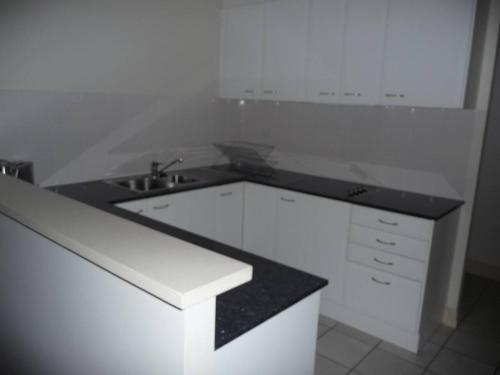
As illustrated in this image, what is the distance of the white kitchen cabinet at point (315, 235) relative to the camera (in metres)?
2.93

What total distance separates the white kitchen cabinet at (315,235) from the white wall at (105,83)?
1122 millimetres

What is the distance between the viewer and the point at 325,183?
3.37 metres

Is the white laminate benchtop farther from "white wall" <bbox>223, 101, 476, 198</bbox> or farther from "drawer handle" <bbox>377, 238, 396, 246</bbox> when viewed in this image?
"white wall" <bbox>223, 101, 476, 198</bbox>

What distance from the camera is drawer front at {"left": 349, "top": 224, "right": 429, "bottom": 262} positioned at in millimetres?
2578

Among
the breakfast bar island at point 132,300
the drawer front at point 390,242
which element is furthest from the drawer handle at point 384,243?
the breakfast bar island at point 132,300

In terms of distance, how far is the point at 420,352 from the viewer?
268 cm

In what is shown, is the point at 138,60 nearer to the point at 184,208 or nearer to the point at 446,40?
the point at 184,208

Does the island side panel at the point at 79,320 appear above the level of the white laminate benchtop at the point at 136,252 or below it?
below

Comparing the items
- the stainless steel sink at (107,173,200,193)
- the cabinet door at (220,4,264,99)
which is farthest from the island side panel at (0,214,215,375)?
the cabinet door at (220,4,264,99)

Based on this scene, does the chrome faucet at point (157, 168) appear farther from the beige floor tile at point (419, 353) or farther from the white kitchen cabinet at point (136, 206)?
the beige floor tile at point (419, 353)

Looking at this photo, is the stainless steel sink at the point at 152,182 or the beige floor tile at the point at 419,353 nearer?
the beige floor tile at the point at 419,353

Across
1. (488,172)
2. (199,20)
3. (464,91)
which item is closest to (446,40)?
(464,91)

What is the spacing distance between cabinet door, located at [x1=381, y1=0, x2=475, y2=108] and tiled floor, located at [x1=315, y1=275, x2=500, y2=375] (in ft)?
5.22

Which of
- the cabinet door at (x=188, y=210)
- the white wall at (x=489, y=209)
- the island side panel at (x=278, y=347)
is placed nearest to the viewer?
the island side panel at (x=278, y=347)
